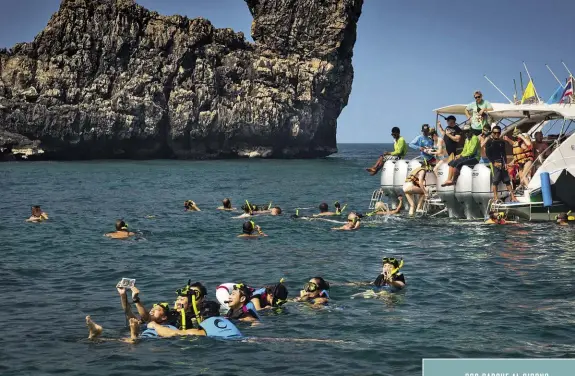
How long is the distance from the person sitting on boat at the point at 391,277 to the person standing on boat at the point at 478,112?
14.0 meters

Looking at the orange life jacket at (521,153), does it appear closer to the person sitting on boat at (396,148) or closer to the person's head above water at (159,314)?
the person sitting on boat at (396,148)

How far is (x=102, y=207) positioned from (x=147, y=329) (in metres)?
29.0

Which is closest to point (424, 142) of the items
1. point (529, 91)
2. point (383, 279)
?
point (529, 91)

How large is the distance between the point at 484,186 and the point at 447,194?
71.8 inches

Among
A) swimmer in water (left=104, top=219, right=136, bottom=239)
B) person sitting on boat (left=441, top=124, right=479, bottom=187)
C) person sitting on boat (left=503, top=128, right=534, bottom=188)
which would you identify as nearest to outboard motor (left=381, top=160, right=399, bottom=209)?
person sitting on boat (left=441, top=124, right=479, bottom=187)

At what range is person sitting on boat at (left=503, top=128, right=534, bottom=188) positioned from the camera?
1180 inches

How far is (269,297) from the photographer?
16828mm

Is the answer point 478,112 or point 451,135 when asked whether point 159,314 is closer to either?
point 451,135

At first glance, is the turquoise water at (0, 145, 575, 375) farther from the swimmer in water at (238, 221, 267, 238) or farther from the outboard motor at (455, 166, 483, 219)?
the outboard motor at (455, 166, 483, 219)

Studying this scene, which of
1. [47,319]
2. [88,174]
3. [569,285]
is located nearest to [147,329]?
[47,319]

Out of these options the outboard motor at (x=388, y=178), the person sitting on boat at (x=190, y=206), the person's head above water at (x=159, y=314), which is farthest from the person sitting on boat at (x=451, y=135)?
the person's head above water at (x=159, y=314)

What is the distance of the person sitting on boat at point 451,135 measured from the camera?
3059cm

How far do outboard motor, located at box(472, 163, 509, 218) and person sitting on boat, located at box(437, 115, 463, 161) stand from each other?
162cm

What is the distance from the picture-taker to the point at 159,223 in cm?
3438
